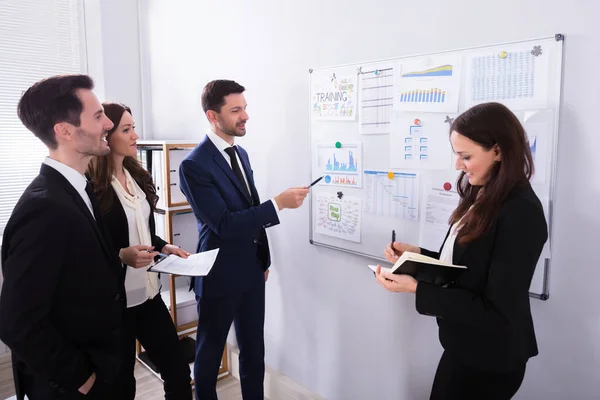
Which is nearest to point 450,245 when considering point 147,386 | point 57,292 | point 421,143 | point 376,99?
point 421,143

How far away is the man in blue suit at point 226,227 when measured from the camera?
1928 millimetres

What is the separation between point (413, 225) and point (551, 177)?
1.75 feet

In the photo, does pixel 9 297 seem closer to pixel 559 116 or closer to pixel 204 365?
pixel 204 365

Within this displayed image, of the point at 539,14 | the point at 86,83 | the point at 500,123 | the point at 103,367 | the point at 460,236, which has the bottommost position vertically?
the point at 103,367

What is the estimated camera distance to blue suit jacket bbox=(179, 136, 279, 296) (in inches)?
75.2

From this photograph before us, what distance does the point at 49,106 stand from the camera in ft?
4.42

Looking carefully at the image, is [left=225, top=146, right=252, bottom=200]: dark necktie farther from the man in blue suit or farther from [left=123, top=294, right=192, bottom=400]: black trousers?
[left=123, top=294, right=192, bottom=400]: black trousers

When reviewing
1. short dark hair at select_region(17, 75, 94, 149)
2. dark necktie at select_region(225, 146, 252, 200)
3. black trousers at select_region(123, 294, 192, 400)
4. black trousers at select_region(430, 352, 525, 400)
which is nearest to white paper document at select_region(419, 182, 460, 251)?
black trousers at select_region(430, 352, 525, 400)

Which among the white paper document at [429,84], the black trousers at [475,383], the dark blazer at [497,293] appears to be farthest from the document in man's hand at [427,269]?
the white paper document at [429,84]

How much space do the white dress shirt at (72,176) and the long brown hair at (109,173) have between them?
324 mm

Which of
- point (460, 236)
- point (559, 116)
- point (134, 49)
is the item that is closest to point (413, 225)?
point (460, 236)

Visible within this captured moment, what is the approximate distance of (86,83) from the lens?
145 cm

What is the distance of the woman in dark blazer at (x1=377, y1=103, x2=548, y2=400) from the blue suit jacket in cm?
89

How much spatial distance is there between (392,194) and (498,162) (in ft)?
2.10
